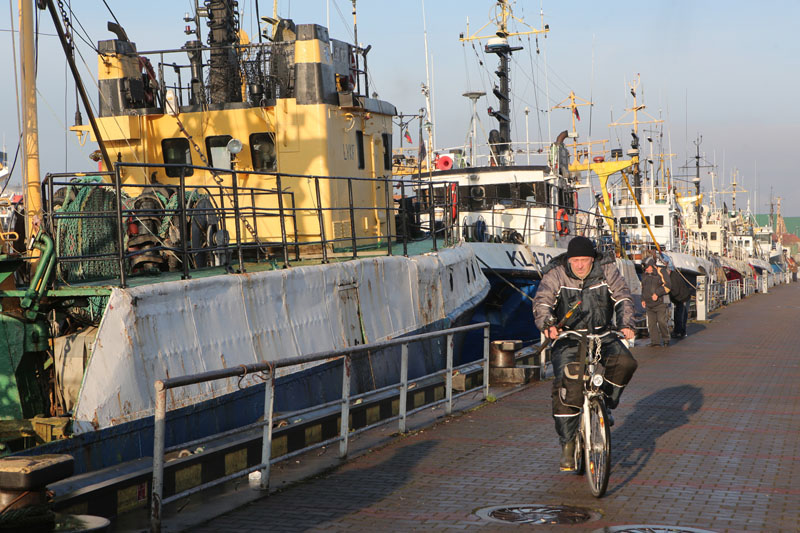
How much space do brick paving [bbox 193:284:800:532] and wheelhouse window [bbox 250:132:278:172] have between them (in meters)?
6.15

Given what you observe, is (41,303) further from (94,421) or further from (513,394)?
(513,394)

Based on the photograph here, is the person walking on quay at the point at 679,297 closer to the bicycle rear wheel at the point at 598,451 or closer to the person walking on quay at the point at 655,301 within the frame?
the person walking on quay at the point at 655,301

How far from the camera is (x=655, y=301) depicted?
750 inches

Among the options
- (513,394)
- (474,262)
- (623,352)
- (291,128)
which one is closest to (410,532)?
(623,352)

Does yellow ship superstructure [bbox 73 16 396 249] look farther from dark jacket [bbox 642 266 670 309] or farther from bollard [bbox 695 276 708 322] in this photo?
bollard [bbox 695 276 708 322]

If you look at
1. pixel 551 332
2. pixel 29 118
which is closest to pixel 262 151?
pixel 29 118

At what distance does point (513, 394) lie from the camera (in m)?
12.1

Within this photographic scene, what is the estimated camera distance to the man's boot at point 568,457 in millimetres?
7520

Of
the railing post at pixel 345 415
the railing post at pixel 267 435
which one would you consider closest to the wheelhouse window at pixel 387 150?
the railing post at pixel 345 415

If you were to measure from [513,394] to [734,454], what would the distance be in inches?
159

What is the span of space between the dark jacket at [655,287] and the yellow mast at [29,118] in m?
13.1

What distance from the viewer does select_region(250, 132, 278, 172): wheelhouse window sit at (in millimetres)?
15555

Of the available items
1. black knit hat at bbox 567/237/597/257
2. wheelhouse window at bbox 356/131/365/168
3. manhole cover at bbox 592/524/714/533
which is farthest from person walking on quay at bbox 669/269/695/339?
manhole cover at bbox 592/524/714/533

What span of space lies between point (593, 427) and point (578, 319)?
92cm
